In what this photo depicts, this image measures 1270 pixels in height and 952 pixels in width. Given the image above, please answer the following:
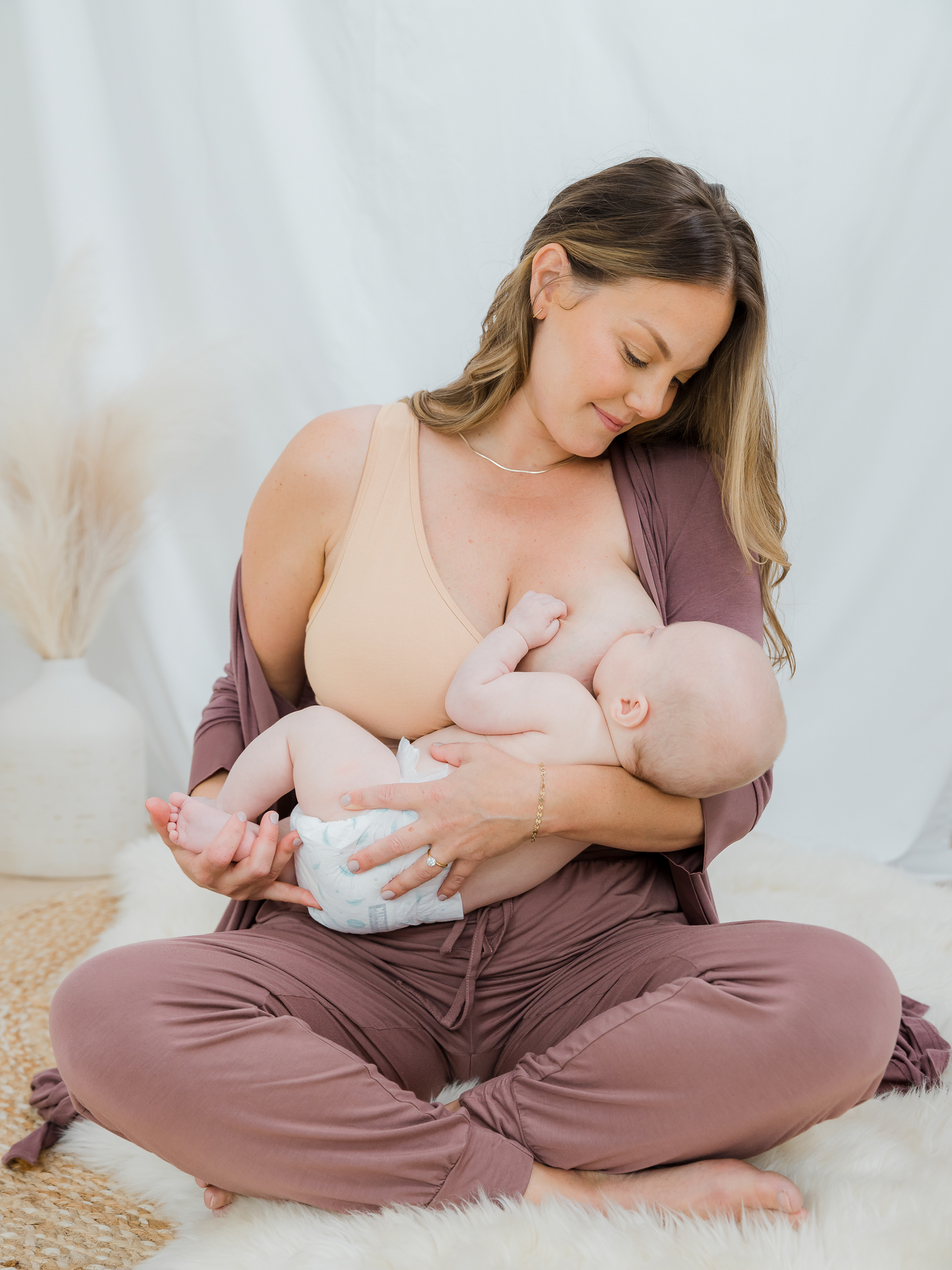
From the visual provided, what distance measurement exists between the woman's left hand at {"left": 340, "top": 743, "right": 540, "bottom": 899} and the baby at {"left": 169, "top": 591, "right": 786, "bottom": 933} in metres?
0.02

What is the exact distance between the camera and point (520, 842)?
1.40m

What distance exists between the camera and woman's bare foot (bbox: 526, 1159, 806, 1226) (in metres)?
1.16

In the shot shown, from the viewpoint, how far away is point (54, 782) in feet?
8.17

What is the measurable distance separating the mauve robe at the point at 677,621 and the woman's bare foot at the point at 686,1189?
1.32 feet

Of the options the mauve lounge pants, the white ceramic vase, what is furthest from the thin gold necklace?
the white ceramic vase

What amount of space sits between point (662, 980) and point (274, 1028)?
0.47 m

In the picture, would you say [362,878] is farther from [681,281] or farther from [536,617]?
[681,281]

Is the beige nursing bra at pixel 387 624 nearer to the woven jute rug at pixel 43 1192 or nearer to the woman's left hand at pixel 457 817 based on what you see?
the woman's left hand at pixel 457 817

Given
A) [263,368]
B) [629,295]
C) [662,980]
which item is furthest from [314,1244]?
[263,368]

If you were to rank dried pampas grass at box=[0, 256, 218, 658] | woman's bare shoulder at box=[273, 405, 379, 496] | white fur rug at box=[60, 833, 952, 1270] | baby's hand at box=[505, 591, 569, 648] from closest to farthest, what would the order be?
white fur rug at box=[60, 833, 952, 1270], baby's hand at box=[505, 591, 569, 648], woman's bare shoulder at box=[273, 405, 379, 496], dried pampas grass at box=[0, 256, 218, 658]

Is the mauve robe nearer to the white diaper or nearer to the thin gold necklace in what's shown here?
the thin gold necklace

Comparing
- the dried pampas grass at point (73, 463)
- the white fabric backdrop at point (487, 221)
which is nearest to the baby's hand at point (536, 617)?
the white fabric backdrop at point (487, 221)

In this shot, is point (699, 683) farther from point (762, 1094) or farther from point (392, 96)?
point (392, 96)

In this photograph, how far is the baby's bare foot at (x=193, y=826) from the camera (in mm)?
1432
